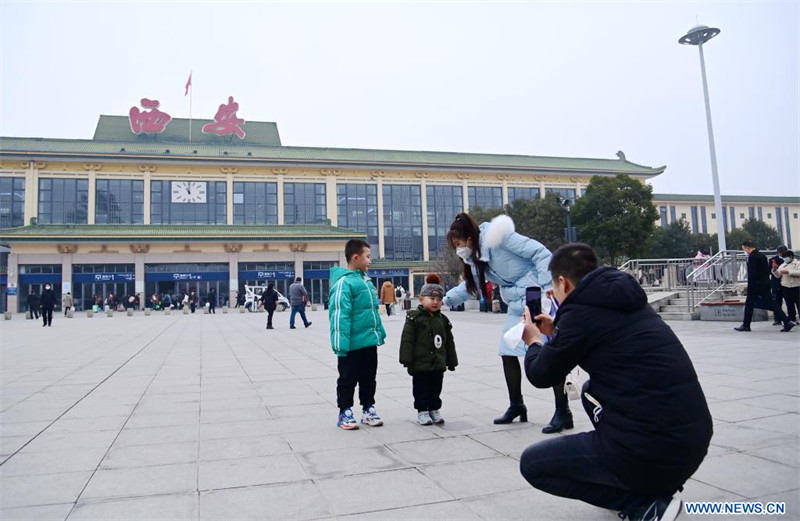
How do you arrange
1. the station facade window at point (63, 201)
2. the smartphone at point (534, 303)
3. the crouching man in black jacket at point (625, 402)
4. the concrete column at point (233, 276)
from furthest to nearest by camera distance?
the station facade window at point (63, 201)
the concrete column at point (233, 276)
the smartphone at point (534, 303)
the crouching man in black jacket at point (625, 402)

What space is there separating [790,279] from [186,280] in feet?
144

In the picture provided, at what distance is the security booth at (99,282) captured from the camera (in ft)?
145

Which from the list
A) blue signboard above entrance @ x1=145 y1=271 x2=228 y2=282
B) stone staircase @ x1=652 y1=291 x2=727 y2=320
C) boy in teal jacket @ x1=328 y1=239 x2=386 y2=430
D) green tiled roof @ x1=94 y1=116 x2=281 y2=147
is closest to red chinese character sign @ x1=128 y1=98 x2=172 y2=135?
green tiled roof @ x1=94 y1=116 x2=281 y2=147

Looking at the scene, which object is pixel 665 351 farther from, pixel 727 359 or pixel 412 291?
pixel 412 291

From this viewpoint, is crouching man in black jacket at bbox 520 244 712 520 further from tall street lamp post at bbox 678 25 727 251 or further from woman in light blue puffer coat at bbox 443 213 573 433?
tall street lamp post at bbox 678 25 727 251

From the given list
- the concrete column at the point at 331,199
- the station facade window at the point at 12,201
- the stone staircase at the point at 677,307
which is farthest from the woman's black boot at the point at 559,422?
the station facade window at the point at 12,201

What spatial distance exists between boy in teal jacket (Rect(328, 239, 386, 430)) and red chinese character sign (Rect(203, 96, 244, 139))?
54719mm

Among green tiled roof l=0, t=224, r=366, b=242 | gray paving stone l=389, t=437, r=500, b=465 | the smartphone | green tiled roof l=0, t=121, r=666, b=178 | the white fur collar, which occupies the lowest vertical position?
gray paving stone l=389, t=437, r=500, b=465

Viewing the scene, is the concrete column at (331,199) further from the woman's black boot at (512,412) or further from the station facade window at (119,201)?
the woman's black boot at (512,412)

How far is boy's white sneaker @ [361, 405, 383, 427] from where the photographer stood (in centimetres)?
477

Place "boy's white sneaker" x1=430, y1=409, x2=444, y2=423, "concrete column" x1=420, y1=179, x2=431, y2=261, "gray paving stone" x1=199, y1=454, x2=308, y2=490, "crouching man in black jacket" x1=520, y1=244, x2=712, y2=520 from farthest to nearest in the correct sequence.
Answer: "concrete column" x1=420, y1=179, x2=431, y2=261
"boy's white sneaker" x1=430, y1=409, x2=444, y2=423
"gray paving stone" x1=199, y1=454, x2=308, y2=490
"crouching man in black jacket" x1=520, y1=244, x2=712, y2=520

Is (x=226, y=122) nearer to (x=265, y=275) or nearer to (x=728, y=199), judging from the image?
(x=265, y=275)

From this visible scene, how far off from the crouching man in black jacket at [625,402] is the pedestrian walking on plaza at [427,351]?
2.24 m

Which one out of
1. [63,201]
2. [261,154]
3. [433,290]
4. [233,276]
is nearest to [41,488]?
[433,290]
